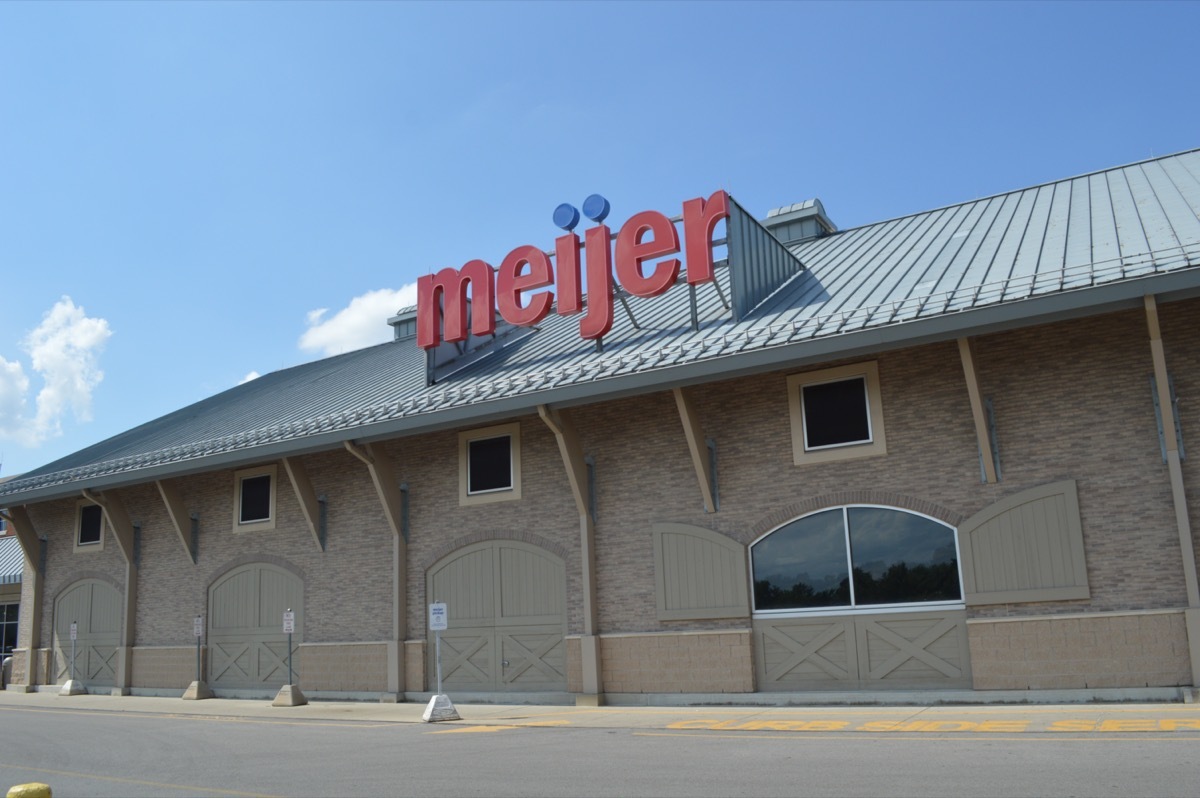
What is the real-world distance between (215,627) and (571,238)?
47.1 ft

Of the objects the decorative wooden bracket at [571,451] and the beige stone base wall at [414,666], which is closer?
the decorative wooden bracket at [571,451]

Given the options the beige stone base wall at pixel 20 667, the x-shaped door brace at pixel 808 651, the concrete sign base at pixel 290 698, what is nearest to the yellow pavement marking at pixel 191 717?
the concrete sign base at pixel 290 698

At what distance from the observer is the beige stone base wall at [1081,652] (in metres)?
15.3

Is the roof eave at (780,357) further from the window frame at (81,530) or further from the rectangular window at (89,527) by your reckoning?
the rectangular window at (89,527)

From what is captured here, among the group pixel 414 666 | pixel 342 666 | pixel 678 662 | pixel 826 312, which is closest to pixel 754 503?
pixel 678 662

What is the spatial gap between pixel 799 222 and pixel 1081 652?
15.8 m

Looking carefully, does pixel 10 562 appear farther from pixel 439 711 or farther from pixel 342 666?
pixel 439 711

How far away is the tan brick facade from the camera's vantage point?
1594 cm

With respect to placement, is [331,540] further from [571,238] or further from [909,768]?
[909,768]

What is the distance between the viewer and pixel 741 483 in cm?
1958

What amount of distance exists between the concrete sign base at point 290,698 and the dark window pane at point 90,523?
36.6 feet

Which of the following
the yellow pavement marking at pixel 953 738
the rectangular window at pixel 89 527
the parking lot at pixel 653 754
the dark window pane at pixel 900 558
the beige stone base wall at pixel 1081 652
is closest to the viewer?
the parking lot at pixel 653 754

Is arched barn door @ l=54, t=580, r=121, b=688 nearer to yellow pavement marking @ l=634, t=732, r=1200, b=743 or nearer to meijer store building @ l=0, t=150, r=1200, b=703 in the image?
meijer store building @ l=0, t=150, r=1200, b=703

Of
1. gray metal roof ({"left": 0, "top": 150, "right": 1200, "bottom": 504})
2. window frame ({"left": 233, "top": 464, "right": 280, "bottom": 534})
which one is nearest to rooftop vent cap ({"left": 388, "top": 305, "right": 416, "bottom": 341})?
gray metal roof ({"left": 0, "top": 150, "right": 1200, "bottom": 504})
